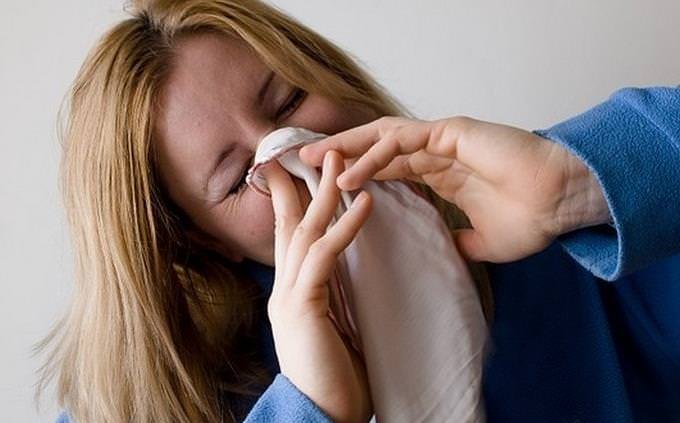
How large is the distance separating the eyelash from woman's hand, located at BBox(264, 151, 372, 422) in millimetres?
94

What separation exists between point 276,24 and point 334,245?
255mm

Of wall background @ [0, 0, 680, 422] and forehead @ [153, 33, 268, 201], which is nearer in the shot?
forehead @ [153, 33, 268, 201]

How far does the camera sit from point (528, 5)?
0.92 metres

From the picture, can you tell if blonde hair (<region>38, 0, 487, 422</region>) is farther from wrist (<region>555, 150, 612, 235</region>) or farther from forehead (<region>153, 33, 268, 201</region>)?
wrist (<region>555, 150, 612, 235</region>)

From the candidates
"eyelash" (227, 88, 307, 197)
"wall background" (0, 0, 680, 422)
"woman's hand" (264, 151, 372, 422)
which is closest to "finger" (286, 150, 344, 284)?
"woman's hand" (264, 151, 372, 422)

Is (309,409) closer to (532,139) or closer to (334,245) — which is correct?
(334,245)

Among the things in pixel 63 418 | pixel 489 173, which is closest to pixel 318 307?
pixel 489 173

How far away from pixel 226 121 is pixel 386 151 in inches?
6.1

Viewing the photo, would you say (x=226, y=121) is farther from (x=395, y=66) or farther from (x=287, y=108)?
(x=395, y=66)

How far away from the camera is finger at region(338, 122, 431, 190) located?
0.57 metres

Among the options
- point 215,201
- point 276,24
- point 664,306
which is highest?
point 276,24

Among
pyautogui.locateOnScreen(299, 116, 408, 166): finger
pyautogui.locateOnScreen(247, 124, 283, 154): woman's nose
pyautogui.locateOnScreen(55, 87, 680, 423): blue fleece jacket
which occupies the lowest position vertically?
pyautogui.locateOnScreen(55, 87, 680, 423): blue fleece jacket

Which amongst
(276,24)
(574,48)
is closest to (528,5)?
(574,48)

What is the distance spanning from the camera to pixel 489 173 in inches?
22.4
